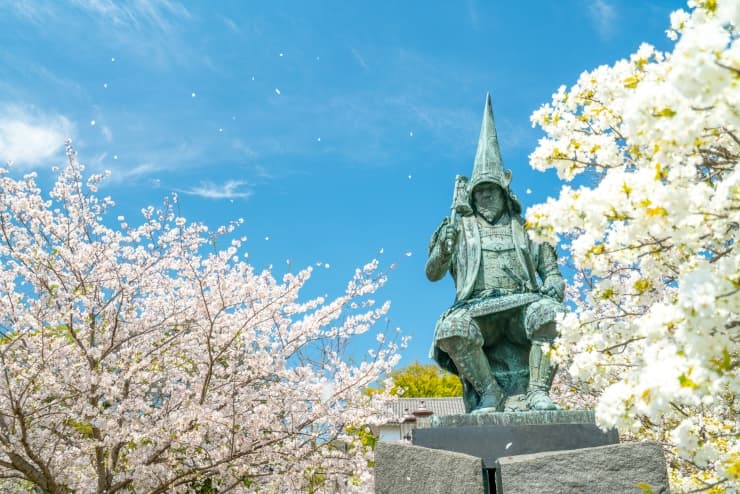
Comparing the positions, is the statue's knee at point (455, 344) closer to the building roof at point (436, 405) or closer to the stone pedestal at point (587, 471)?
the stone pedestal at point (587, 471)

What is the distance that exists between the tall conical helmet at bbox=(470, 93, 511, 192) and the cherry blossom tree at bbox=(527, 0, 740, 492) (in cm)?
227

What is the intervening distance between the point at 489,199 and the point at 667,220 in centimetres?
343

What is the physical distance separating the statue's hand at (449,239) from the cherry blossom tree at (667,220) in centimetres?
212

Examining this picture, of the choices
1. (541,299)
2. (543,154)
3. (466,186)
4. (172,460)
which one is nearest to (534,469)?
(541,299)

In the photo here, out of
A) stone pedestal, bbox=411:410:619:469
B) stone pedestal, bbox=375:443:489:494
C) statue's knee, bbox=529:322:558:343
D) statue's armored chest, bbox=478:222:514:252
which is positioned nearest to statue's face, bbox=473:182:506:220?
statue's armored chest, bbox=478:222:514:252

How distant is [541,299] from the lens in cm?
462

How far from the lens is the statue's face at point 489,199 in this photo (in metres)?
5.44

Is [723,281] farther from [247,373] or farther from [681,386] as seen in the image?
[247,373]

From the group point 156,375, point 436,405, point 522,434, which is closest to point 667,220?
point 522,434

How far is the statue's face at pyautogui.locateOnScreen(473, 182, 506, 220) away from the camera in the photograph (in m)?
5.44

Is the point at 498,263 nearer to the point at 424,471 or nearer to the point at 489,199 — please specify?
the point at 489,199

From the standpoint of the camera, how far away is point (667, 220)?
206 cm

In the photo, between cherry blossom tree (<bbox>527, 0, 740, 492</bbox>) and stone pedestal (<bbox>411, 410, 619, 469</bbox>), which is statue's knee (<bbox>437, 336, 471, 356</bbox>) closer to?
stone pedestal (<bbox>411, 410, 619, 469</bbox>)

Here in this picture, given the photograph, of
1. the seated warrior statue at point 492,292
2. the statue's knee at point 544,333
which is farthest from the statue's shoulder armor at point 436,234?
the statue's knee at point 544,333
